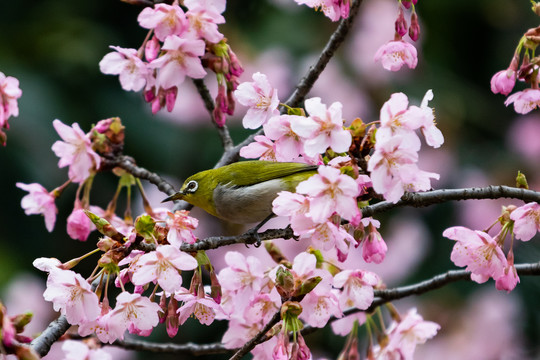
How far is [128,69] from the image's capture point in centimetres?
247

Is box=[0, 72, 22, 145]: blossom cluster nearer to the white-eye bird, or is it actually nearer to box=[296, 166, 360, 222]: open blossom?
the white-eye bird

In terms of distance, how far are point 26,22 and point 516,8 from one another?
14.9 feet

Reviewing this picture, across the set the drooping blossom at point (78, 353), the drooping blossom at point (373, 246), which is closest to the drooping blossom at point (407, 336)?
the drooping blossom at point (373, 246)

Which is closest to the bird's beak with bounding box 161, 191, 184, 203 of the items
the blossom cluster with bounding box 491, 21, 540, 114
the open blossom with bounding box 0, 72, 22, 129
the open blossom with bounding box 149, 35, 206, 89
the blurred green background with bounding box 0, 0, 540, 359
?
the open blossom with bounding box 149, 35, 206, 89

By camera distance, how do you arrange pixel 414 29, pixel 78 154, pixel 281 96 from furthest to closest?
pixel 281 96 → pixel 78 154 → pixel 414 29

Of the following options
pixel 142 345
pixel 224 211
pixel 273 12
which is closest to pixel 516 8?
pixel 273 12

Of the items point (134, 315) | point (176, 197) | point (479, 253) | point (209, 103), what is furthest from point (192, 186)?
point (479, 253)

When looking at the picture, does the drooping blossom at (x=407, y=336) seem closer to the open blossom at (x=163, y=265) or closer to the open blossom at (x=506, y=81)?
the open blossom at (x=506, y=81)

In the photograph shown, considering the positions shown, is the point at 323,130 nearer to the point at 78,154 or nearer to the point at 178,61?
the point at 178,61

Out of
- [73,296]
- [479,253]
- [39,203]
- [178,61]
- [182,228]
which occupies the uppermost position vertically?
[178,61]

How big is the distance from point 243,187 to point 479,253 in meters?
0.92

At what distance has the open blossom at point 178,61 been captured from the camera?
2234mm

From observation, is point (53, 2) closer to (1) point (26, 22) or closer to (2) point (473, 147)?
(1) point (26, 22)

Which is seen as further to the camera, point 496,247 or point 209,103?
point 209,103
